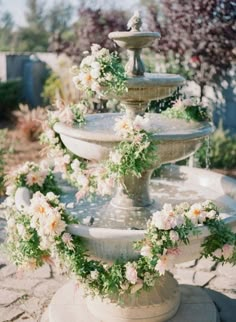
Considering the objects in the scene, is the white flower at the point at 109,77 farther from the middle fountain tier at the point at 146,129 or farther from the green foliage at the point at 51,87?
the green foliage at the point at 51,87

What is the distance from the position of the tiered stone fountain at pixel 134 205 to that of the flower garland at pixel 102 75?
0.26 ft

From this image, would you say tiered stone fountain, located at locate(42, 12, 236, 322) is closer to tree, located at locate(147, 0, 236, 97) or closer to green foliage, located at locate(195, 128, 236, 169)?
green foliage, located at locate(195, 128, 236, 169)

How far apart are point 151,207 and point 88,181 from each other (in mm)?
561

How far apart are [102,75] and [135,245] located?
41.5 inches

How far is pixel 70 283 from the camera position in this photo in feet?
12.7

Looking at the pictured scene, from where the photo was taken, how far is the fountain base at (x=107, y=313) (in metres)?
3.38

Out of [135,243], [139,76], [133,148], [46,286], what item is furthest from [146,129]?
[46,286]

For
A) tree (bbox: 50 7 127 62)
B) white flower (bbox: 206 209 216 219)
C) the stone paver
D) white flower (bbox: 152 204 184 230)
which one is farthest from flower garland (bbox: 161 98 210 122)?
tree (bbox: 50 7 127 62)

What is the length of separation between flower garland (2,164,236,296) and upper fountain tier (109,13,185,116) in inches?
29.7

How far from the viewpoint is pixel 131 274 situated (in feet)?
9.41

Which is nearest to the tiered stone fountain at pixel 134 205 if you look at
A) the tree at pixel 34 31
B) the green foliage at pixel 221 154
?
the green foliage at pixel 221 154

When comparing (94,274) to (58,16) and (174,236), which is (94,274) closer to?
(174,236)

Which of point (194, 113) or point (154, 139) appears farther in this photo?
point (194, 113)

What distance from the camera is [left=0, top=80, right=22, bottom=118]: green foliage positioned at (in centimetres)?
1191
